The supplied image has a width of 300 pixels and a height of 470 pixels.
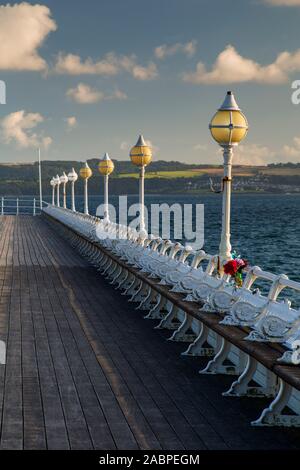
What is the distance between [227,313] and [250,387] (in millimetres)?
1596

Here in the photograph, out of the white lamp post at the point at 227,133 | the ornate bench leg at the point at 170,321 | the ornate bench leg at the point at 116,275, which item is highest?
the white lamp post at the point at 227,133

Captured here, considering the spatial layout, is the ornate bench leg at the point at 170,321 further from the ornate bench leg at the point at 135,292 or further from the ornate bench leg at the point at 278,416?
the ornate bench leg at the point at 278,416

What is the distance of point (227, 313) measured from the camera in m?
9.59

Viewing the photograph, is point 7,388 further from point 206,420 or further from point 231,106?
point 231,106

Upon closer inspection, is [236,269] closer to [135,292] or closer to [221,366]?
[221,366]

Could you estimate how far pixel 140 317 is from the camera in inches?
513

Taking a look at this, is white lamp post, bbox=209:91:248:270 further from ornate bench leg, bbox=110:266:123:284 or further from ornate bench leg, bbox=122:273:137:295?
ornate bench leg, bbox=110:266:123:284

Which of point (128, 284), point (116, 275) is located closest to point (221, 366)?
point (128, 284)

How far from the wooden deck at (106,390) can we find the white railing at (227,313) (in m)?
0.24

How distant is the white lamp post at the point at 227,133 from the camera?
11656 mm

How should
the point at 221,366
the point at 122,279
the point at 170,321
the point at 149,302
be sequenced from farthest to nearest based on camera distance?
the point at 122,279, the point at 149,302, the point at 170,321, the point at 221,366

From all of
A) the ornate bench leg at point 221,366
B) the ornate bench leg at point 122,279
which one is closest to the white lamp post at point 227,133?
the ornate bench leg at point 221,366
